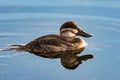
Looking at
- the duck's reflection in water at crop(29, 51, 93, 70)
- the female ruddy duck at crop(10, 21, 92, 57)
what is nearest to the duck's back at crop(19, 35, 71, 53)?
the female ruddy duck at crop(10, 21, 92, 57)

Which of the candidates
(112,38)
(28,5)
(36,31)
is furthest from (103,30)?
(28,5)

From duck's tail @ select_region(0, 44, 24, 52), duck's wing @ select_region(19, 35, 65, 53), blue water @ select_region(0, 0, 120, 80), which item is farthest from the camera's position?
duck's wing @ select_region(19, 35, 65, 53)

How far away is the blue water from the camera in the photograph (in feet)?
32.1

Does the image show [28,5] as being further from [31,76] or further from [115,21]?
[31,76]

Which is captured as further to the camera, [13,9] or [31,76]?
[13,9]

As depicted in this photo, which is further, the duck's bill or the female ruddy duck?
the duck's bill

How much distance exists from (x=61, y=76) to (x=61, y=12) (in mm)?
3743

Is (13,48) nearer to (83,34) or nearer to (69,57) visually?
(69,57)

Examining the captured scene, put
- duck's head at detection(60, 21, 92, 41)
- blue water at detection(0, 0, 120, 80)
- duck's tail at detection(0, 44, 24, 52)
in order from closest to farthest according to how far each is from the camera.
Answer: blue water at detection(0, 0, 120, 80), duck's tail at detection(0, 44, 24, 52), duck's head at detection(60, 21, 92, 41)

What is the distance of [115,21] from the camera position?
12578 mm

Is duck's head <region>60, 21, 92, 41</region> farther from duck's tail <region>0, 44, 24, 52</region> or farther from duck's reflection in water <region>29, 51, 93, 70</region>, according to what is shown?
duck's tail <region>0, 44, 24, 52</region>

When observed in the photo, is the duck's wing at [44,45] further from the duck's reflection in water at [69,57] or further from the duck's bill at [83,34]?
the duck's bill at [83,34]

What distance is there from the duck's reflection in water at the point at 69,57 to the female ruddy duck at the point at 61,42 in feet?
0.25

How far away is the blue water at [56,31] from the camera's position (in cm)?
977
